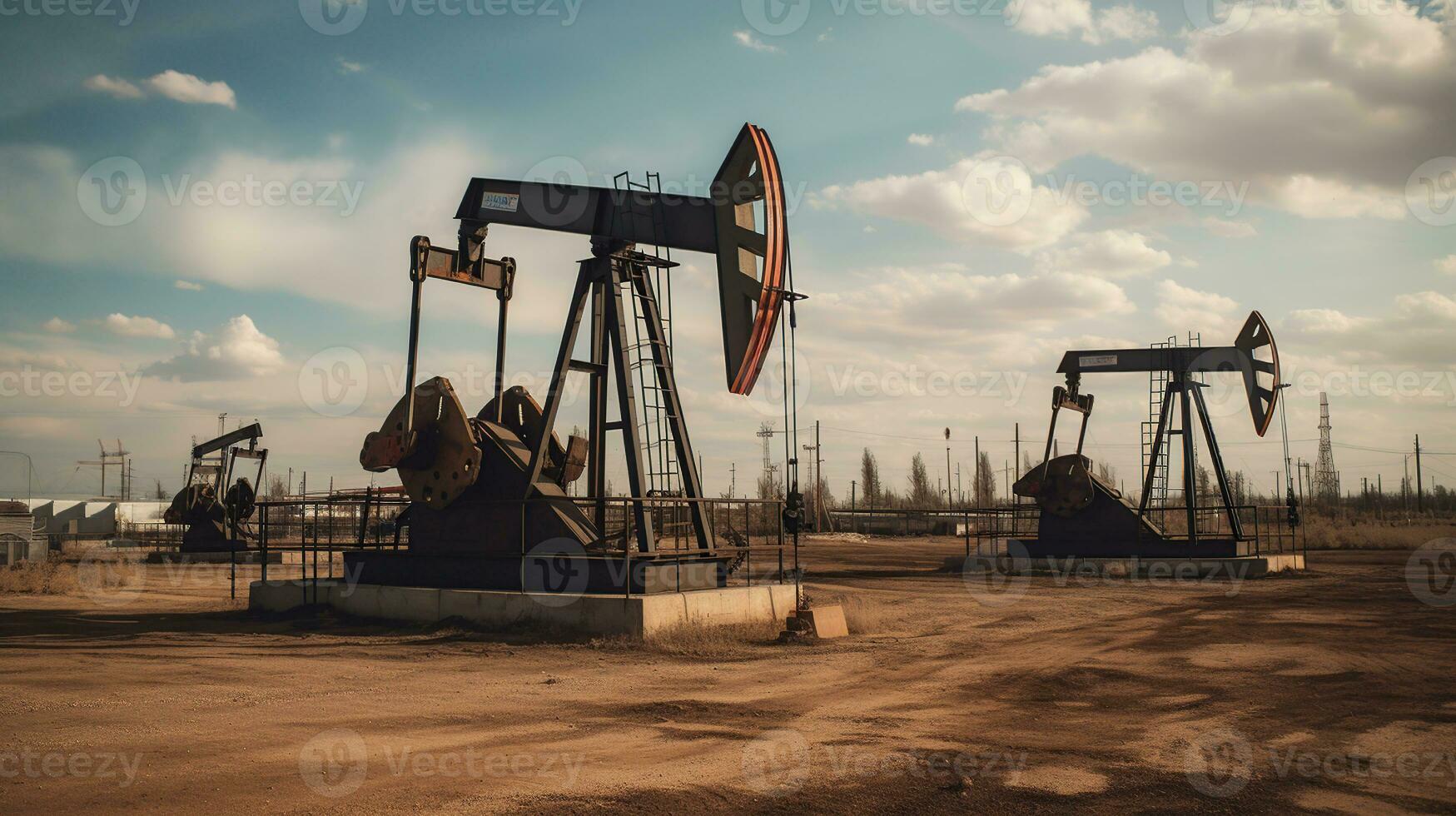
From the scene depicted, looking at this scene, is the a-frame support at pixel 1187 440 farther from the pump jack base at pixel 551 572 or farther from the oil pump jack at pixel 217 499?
the oil pump jack at pixel 217 499

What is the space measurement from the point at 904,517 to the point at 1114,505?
38654 mm

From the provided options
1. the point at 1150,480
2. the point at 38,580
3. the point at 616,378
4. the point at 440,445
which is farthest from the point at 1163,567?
the point at 38,580

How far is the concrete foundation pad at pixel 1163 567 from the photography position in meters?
19.2

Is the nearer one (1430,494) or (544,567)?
(544,567)

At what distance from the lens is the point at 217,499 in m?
24.0

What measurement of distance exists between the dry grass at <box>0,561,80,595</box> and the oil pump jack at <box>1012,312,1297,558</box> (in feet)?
59.6

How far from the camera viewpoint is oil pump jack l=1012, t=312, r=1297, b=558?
20.1 metres

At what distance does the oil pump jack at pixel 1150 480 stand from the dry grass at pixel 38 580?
1816 cm

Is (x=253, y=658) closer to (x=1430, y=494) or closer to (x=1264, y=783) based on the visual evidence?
(x=1264, y=783)

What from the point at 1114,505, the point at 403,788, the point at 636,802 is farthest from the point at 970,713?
the point at 1114,505

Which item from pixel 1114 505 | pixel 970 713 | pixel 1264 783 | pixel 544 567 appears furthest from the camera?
pixel 1114 505

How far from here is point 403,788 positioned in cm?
447

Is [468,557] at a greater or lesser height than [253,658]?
greater

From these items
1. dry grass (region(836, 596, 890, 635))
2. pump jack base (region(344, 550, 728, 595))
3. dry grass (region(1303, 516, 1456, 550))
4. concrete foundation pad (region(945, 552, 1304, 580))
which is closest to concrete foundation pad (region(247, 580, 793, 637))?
pump jack base (region(344, 550, 728, 595))
